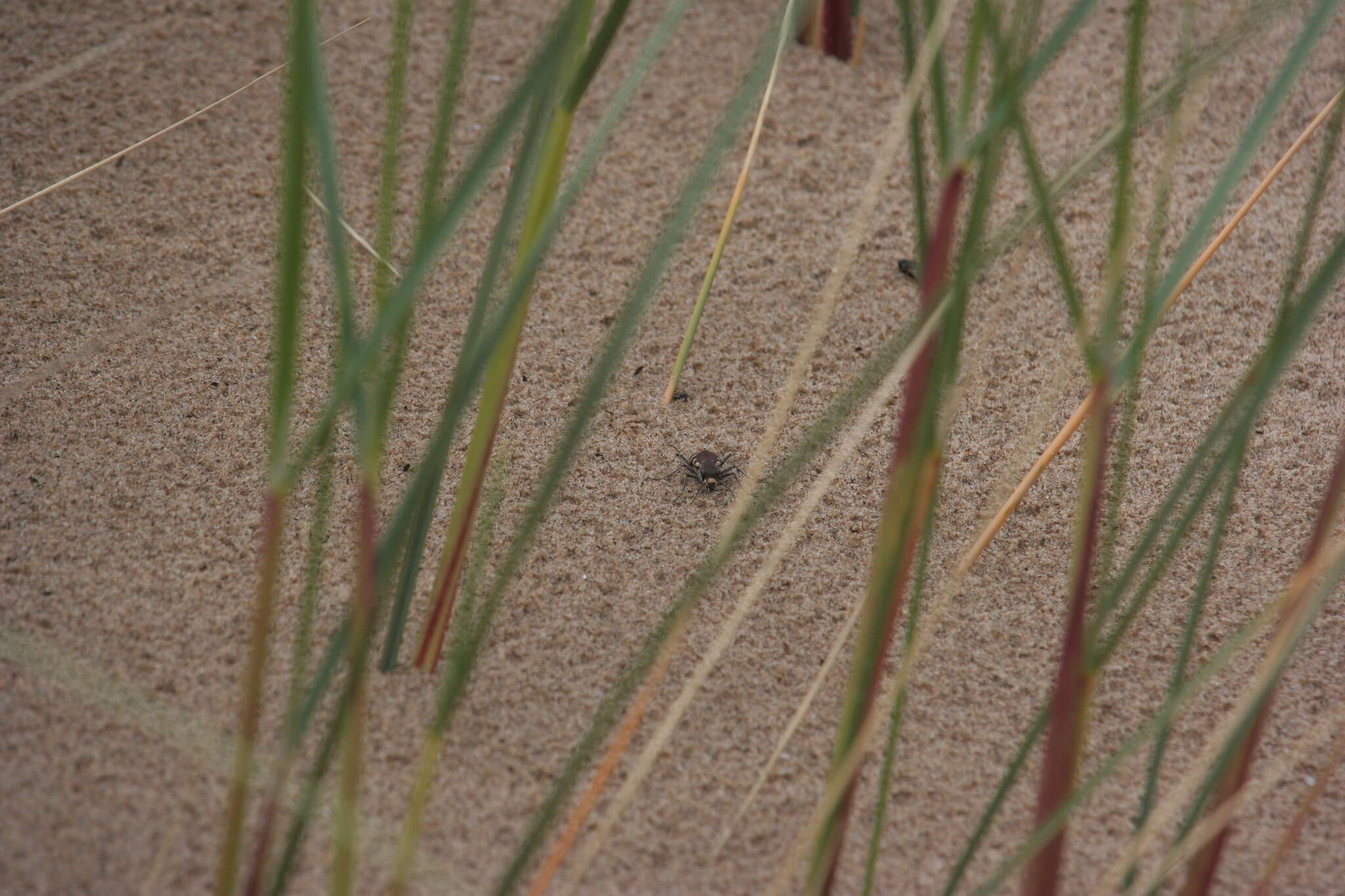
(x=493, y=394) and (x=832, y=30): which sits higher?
(x=832, y=30)

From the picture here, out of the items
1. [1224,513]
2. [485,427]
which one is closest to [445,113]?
[485,427]

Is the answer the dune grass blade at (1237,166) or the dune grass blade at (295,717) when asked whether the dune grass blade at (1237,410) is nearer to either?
the dune grass blade at (1237,166)

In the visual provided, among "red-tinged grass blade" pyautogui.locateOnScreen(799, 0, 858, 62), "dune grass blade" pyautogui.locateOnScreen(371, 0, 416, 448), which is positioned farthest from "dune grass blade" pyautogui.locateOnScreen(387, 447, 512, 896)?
"red-tinged grass blade" pyautogui.locateOnScreen(799, 0, 858, 62)

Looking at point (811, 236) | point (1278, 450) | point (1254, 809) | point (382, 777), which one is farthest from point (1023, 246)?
point (382, 777)

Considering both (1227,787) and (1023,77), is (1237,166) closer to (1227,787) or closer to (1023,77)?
(1023,77)

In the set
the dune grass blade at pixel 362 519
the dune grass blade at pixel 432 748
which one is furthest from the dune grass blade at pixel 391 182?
the dune grass blade at pixel 432 748

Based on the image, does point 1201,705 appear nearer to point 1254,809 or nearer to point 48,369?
point 1254,809
